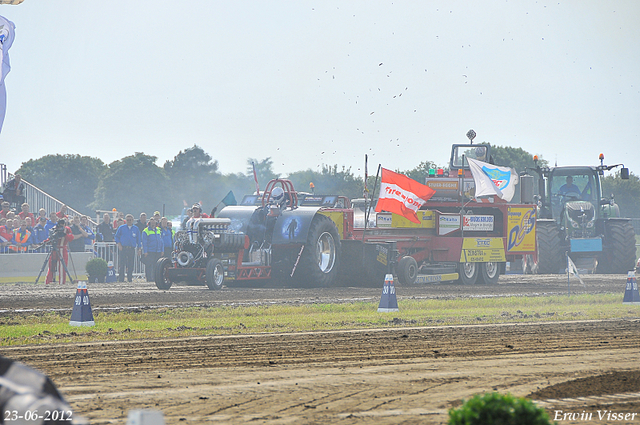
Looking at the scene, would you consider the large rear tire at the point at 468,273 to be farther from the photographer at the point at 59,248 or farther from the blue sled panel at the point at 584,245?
the photographer at the point at 59,248

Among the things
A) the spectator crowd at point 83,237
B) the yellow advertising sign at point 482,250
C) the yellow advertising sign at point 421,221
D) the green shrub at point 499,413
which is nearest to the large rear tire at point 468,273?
the yellow advertising sign at point 482,250

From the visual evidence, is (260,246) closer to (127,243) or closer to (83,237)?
(127,243)

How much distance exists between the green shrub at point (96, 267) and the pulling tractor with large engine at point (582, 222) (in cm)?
1260

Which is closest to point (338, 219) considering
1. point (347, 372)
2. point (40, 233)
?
point (40, 233)

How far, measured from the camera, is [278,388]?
656cm

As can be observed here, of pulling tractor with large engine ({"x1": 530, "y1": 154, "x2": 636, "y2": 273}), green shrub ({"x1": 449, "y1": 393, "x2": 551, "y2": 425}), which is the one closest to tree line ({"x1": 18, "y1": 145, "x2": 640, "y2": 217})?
pulling tractor with large engine ({"x1": 530, "y1": 154, "x2": 636, "y2": 273})

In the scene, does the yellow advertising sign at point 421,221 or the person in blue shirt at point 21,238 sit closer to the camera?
the person in blue shirt at point 21,238

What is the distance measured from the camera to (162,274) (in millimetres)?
16984

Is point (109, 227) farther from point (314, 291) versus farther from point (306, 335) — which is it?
point (306, 335)

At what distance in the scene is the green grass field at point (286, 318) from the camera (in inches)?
406

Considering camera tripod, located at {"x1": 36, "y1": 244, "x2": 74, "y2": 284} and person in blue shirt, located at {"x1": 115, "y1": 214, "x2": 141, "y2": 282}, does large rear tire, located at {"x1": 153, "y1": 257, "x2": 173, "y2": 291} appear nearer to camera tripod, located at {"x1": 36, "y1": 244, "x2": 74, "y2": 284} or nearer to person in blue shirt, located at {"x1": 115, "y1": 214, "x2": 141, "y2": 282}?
camera tripod, located at {"x1": 36, "y1": 244, "x2": 74, "y2": 284}

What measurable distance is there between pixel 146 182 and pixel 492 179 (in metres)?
49.8

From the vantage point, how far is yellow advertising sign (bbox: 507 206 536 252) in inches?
845

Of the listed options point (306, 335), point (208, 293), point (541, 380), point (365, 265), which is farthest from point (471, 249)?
point (541, 380)
